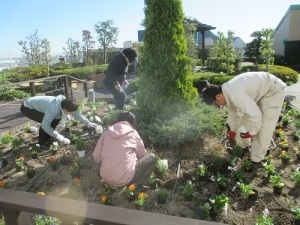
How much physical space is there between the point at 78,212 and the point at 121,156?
215 cm

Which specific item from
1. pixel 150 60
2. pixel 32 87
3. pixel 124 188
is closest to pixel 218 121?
pixel 150 60

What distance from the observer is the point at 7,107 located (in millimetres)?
9328

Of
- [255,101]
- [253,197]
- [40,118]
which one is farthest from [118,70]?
[253,197]

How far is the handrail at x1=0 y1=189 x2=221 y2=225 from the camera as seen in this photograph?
101 cm

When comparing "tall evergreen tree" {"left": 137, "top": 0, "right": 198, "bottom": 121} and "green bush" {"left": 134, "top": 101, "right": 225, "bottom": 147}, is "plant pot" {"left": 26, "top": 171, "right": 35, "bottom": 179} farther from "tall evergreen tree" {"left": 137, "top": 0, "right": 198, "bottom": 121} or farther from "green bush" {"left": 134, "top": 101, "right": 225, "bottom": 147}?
"tall evergreen tree" {"left": 137, "top": 0, "right": 198, "bottom": 121}

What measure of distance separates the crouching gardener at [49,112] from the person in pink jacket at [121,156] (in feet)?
4.12

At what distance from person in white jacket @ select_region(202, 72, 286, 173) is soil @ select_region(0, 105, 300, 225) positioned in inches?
19.0

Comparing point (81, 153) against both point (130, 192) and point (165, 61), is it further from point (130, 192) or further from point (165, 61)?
point (165, 61)

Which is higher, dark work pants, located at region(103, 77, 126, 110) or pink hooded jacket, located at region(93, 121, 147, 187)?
dark work pants, located at region(103, 77, 126, 110)

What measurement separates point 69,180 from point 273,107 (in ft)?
10.1

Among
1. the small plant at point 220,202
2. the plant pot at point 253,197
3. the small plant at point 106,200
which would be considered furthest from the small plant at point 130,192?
the plant pot at point 253,197

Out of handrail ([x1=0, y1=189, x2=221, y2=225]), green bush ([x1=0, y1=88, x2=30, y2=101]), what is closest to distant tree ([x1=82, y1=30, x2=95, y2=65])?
green bush ([x1=0, y1=88, x2=30, y2=101])

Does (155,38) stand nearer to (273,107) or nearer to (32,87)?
(273,107)

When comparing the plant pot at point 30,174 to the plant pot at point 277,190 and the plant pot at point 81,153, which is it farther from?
the plant pot at point 277,190
